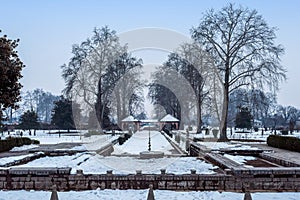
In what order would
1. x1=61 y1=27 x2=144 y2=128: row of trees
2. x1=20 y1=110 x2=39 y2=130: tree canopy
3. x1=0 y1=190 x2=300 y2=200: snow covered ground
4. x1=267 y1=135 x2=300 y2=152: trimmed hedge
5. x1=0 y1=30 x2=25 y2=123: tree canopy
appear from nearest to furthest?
x1=0 y1=190 x2=300 y2=200: snow covered ground < x1=0 y1=30 x2=25 y2=123: tree canopy < x1=267 y1=135 x2=300 y2=152: trimmed hedge < x1=61 y1=27 x2=144 y2=128: row of trees < x1=20 y1=110 x2=39 y2=130: tree canopy

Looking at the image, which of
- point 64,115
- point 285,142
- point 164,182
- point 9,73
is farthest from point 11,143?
point 64,115

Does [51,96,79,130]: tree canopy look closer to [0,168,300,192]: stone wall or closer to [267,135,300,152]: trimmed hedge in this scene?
[267,135,300,152]: trimmed hedge

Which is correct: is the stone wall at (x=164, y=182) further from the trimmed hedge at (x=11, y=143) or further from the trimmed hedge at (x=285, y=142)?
the trimmed hedge at (x=11, y=143)

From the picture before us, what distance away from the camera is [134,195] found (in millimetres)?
7816

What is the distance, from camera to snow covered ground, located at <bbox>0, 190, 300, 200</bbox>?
752 centimetres

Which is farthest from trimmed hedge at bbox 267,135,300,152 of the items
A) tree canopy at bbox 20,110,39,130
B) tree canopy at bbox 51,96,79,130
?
tree canopy at bbox 20,110,39,130

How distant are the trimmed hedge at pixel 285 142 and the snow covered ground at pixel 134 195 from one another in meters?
9.19

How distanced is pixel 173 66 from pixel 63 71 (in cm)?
1378

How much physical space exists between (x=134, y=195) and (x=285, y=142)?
1222 cm

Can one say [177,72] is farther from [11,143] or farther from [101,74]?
[11,143]

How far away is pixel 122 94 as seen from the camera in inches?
1511

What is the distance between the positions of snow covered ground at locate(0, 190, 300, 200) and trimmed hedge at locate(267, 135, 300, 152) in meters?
9.19

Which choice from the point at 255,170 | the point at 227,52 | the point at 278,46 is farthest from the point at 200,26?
the point at 255,170

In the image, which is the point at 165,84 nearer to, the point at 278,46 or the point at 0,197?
the point at 278,46
